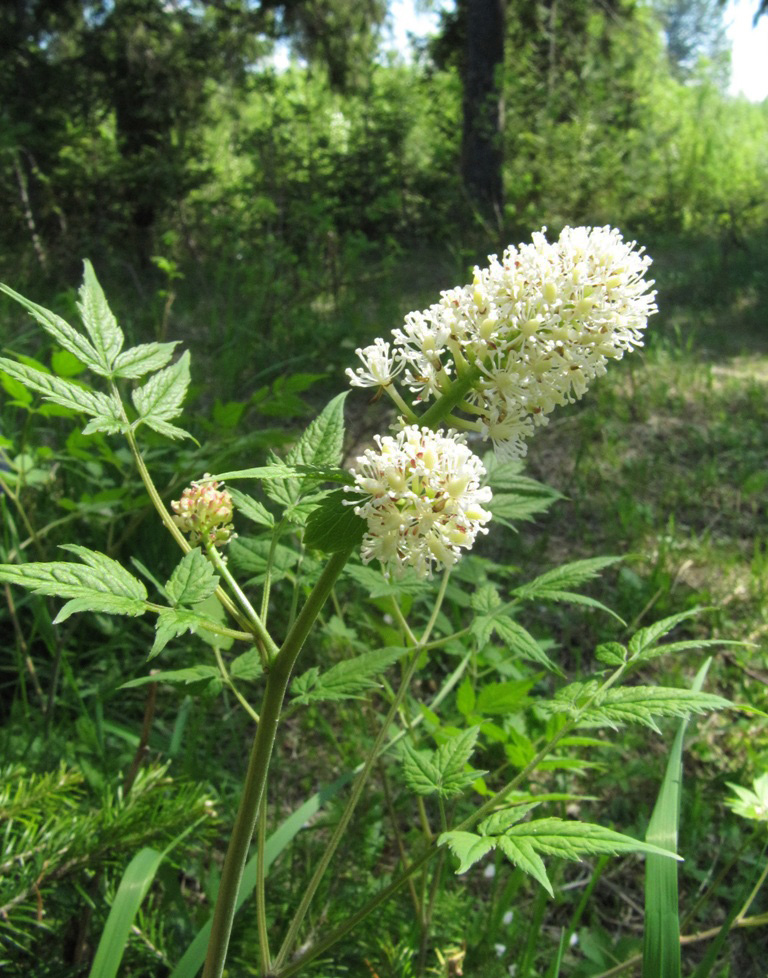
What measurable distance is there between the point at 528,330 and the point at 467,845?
0.61 metres

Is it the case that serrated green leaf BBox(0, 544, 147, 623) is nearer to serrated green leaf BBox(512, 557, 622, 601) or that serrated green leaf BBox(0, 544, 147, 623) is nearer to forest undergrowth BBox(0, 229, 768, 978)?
forest undergrowth BBox(0, 229, 768, 978)

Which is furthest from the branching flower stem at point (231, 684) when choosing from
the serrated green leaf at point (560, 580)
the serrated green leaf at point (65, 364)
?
the serrated green leaf at point (65, 364)

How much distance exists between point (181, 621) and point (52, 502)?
Answer: 192 cm

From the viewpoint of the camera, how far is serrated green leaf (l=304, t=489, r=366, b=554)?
0.88 metres

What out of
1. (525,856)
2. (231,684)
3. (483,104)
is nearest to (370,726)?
(231,684)

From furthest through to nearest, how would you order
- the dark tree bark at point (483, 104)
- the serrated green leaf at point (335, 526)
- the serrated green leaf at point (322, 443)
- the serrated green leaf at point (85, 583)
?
the dark tree bark at point (483, 104) < the serrated green leaf at point (322, 443) < the serrated green leaf at point (335, 526) < the serrated green leaf at point (85, 583)

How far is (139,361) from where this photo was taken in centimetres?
120

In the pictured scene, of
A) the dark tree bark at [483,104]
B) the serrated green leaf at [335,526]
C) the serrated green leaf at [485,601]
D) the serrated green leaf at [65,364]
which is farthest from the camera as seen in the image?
the dark tree bark at [483,104]

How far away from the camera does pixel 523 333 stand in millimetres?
950

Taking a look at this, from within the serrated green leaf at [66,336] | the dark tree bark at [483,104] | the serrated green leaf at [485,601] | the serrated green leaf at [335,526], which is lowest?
the serrated green leaf at [485,601]

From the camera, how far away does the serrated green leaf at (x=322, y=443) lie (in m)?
1.09

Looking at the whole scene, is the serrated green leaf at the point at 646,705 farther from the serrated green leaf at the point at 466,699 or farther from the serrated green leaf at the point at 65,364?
the serrated green leaf at the point at 65,364

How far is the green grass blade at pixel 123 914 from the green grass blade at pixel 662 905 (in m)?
0.69

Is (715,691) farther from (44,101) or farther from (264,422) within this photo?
(44,101)
